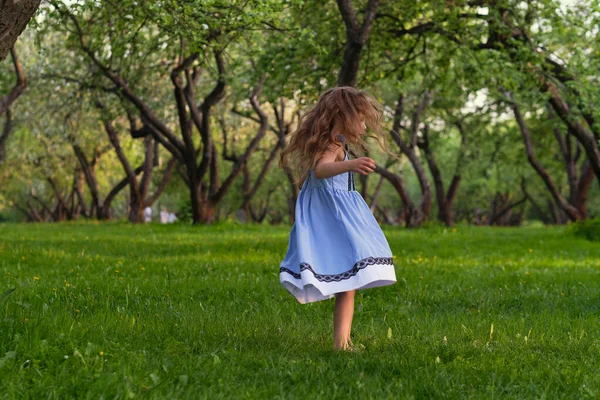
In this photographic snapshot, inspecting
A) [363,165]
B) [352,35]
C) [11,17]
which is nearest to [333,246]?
[363,165]

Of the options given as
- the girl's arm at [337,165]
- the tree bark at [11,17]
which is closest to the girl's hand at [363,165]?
the girl's arm at [337,165]

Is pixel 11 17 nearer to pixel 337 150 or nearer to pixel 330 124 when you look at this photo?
pixel 330 124

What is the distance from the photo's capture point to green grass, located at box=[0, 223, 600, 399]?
4395 mm

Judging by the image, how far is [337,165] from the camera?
530 centimetres

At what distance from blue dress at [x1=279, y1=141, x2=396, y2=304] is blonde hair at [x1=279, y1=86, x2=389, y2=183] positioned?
0.61 feet

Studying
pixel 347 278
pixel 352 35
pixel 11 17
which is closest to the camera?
pixel 347 278

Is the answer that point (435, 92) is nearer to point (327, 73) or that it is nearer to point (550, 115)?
point (550, 115)

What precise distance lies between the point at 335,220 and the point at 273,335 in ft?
3.88

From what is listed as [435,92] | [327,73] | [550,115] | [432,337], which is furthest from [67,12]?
[435,92]

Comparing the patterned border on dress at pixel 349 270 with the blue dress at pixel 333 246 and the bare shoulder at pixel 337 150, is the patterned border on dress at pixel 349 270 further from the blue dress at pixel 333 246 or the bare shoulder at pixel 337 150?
the bare shoulder at pixel 337 150

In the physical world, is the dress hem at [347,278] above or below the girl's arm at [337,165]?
below

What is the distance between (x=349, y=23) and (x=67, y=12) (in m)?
5.14

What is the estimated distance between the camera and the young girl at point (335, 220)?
5270 mm

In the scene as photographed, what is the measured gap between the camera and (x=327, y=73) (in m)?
15.7
